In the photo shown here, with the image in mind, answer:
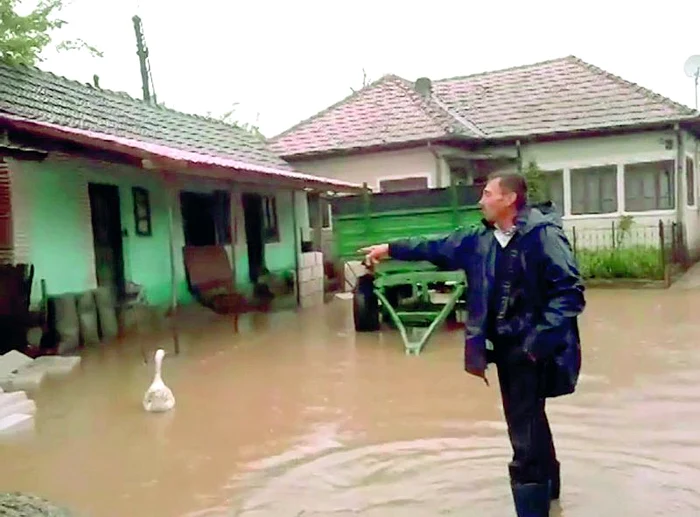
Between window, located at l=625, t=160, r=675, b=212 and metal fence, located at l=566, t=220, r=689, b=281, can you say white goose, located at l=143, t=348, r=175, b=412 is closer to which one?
metal fence, located at l=566, t=220, r=689, b=281

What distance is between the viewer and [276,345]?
1015 centimetres

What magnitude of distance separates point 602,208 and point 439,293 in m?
6.88

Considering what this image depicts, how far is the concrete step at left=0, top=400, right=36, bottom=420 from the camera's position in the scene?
6297 mm

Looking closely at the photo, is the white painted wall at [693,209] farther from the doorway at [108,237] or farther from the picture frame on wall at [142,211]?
the doorway at [108,237]

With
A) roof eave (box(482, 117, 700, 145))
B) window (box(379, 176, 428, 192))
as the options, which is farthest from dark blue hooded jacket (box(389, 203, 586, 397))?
roof eave (box(482, 117, 700, 145))

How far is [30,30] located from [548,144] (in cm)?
1367

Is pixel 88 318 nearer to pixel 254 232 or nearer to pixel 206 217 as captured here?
pixel 206 217

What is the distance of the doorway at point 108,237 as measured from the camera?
11.5 m

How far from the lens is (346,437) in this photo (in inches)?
220

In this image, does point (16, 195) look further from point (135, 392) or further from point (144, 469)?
point (144, 469)

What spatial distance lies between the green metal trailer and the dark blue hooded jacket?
600 cm

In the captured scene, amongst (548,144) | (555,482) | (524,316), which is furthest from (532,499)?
(548,144)

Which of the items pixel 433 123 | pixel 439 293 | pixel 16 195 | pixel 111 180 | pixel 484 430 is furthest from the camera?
pixel 433 123

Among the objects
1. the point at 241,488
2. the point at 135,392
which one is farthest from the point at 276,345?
the point at 241,488
